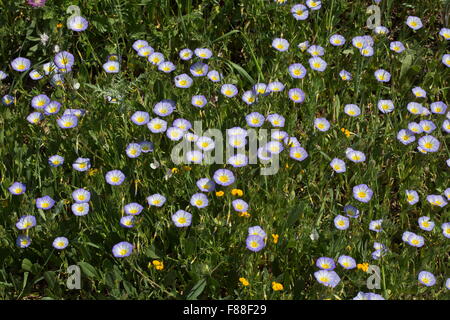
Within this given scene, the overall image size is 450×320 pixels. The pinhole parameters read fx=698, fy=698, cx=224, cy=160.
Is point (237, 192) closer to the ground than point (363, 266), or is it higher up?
higher up

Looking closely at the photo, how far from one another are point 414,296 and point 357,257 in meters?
0.27

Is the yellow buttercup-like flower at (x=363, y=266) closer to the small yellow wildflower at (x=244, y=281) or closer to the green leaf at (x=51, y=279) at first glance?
the small yellow wildflower at (x=244, y=281)

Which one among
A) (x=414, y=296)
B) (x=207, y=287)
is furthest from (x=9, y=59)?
(x=414, y=296)

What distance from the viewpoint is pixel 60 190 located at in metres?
3.17

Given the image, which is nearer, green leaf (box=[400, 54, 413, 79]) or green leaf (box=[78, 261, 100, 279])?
green leaf (box=[78, 261, 100, 279])

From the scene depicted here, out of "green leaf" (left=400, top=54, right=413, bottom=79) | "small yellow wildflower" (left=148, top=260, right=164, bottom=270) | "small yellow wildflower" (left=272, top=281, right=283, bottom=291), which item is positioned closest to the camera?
"small yellow wildflower" (left=272, top=281, right=283, bottom=291)

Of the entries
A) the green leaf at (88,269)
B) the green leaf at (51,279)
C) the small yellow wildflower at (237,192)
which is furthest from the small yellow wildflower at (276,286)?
the green leaf at (51,279)

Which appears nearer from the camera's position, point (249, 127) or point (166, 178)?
point (166, 178)

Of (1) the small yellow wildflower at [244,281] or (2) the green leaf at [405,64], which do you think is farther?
(2) the green leaf at [405,64]

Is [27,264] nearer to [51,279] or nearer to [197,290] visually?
[51,279]

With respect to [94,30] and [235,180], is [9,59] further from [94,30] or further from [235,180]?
[235,180]

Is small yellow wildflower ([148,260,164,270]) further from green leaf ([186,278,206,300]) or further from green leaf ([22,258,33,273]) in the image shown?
green leaf ([22,258,33,273])

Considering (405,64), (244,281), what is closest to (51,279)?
(244,281)

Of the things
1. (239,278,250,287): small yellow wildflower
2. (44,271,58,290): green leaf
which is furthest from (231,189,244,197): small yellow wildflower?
(44,271,58,290): green leaf
